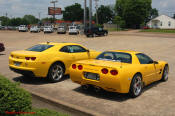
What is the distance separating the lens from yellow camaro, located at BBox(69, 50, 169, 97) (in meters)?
5.76

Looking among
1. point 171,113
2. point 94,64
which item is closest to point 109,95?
point 94,64

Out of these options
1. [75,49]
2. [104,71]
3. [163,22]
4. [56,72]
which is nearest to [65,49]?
[75,49]

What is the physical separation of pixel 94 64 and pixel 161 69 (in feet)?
10.4

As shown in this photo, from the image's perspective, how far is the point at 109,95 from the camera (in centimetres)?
651

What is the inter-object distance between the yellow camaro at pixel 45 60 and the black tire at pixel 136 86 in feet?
10.1

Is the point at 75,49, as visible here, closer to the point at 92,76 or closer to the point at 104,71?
the point at 92,76

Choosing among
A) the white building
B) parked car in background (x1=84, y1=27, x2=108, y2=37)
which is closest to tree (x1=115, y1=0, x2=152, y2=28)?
the white building

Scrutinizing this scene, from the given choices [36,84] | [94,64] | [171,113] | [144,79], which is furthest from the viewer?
[36,84]

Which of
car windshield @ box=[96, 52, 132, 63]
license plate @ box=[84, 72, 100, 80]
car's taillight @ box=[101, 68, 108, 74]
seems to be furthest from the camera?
car windshield @ box=[96, 52, 132, 63]

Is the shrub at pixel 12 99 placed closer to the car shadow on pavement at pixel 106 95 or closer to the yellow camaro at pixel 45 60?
the car shadow on pavement at pixel 106 95

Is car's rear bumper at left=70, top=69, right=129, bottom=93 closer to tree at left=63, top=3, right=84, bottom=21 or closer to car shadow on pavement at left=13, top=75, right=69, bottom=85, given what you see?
car shadow on pavement at left=13, top=75, right=69, bottom=85

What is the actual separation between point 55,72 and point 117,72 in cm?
310

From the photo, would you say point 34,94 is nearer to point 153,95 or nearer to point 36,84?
point 36,84

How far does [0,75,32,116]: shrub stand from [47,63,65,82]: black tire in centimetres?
364
